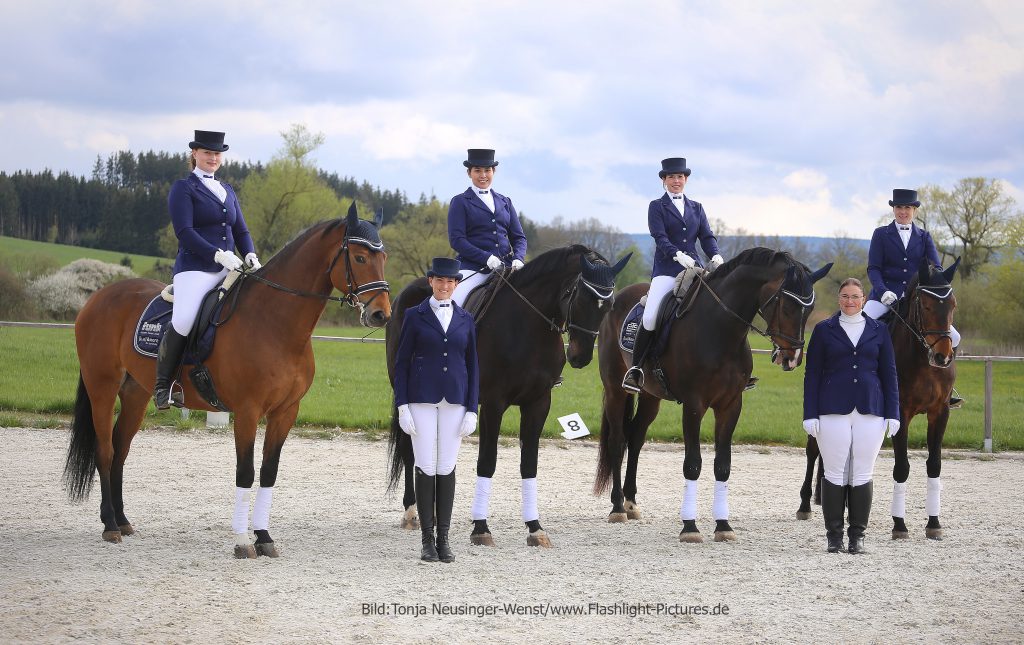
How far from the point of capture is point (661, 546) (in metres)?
7.12

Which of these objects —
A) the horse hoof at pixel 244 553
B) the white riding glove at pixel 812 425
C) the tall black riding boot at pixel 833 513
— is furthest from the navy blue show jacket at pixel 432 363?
the tall black riding boot at pixel 833 513

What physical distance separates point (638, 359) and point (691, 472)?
45.5 inches

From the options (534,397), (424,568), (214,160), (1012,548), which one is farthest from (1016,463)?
(214,160)

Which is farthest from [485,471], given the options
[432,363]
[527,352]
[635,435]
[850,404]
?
[850,404]

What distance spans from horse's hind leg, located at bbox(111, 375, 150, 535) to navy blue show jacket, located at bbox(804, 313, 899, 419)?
5.23 metres

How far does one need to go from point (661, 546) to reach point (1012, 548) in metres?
2.64

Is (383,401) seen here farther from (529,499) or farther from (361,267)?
(361,267)

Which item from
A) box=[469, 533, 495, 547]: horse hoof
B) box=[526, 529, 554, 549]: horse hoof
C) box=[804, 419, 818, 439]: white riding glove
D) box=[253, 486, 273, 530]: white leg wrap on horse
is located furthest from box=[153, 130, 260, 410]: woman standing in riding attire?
box=[804, 419, 818, 439]: white riding glove

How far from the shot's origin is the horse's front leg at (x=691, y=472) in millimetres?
7285

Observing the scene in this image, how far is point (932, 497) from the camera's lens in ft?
25.0

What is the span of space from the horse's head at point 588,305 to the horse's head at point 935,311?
2.50m

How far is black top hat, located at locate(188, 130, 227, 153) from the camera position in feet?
22.7

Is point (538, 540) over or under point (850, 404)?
under

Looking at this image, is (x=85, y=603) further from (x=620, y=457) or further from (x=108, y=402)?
(x=620, y=457)
